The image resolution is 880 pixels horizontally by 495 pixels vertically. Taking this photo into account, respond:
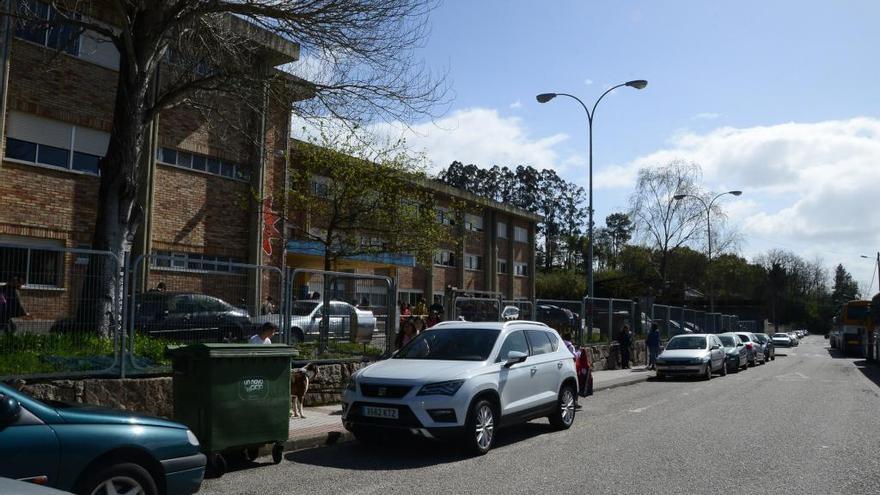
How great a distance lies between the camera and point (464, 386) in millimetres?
8430

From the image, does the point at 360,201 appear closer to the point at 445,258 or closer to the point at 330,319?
the point at 330,319

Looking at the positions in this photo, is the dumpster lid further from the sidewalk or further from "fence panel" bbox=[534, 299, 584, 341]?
"fence panel" bbox=[534, 299, 584, 341]

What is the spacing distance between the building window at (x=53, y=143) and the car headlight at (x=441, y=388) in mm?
14714

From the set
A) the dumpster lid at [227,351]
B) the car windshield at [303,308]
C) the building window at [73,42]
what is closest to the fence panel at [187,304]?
the car windshield at [303,308]

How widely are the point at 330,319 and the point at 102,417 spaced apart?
7277mm

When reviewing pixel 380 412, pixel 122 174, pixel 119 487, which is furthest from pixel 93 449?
pixel 122 174

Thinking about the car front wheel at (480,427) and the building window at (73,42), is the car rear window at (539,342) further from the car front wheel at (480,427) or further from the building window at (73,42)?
the building window at (73,42)

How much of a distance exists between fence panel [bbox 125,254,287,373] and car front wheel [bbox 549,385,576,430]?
448 centimetres

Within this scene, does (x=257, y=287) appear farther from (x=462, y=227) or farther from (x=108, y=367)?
(x=462, y=227)

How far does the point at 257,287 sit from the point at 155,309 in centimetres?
159

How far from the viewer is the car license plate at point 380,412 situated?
8.35 meters

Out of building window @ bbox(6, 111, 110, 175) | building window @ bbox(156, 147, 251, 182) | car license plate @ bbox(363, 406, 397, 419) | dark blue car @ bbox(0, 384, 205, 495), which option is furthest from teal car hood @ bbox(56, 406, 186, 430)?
building window @ bbox(156, 147, 251, 182)

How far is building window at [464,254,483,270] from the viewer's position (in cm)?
4569

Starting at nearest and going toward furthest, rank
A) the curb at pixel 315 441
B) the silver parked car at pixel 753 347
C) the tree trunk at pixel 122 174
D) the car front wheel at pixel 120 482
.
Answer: the car front wheel at pixel 120 482, the curb at pixel 315 441, the tree trunk at pixel 122 174, the silver parked car at pixel 753 347
